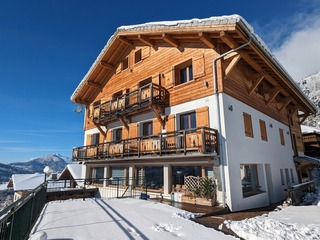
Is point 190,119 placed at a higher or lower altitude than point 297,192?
higher

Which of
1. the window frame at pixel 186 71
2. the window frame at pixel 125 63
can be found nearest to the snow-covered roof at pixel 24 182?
the window frame at pixel 125 63

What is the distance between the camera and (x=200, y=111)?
1131cm

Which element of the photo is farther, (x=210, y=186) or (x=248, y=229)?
(x=210, y=186)

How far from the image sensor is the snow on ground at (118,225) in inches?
209

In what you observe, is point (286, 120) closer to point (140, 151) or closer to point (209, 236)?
point (140, 151)

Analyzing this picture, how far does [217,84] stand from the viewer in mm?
10906

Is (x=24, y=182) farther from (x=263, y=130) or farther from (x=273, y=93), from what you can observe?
(x=273, y=93)

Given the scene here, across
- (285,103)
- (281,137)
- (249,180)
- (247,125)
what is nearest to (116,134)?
(247,125)

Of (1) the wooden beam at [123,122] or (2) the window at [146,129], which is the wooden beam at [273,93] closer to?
(2) the window at [146,129]

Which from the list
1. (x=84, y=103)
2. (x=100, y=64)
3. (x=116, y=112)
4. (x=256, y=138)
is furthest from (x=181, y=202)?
(x=84, y=103)

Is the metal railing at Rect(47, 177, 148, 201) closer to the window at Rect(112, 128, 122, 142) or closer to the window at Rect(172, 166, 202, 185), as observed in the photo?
the window at Rect(172, 166, 202, 185)

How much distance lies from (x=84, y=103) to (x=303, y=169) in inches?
947

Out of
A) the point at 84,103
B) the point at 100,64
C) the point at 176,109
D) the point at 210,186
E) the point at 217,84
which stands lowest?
the point at 210,186

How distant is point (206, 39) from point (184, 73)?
8.97 ft
